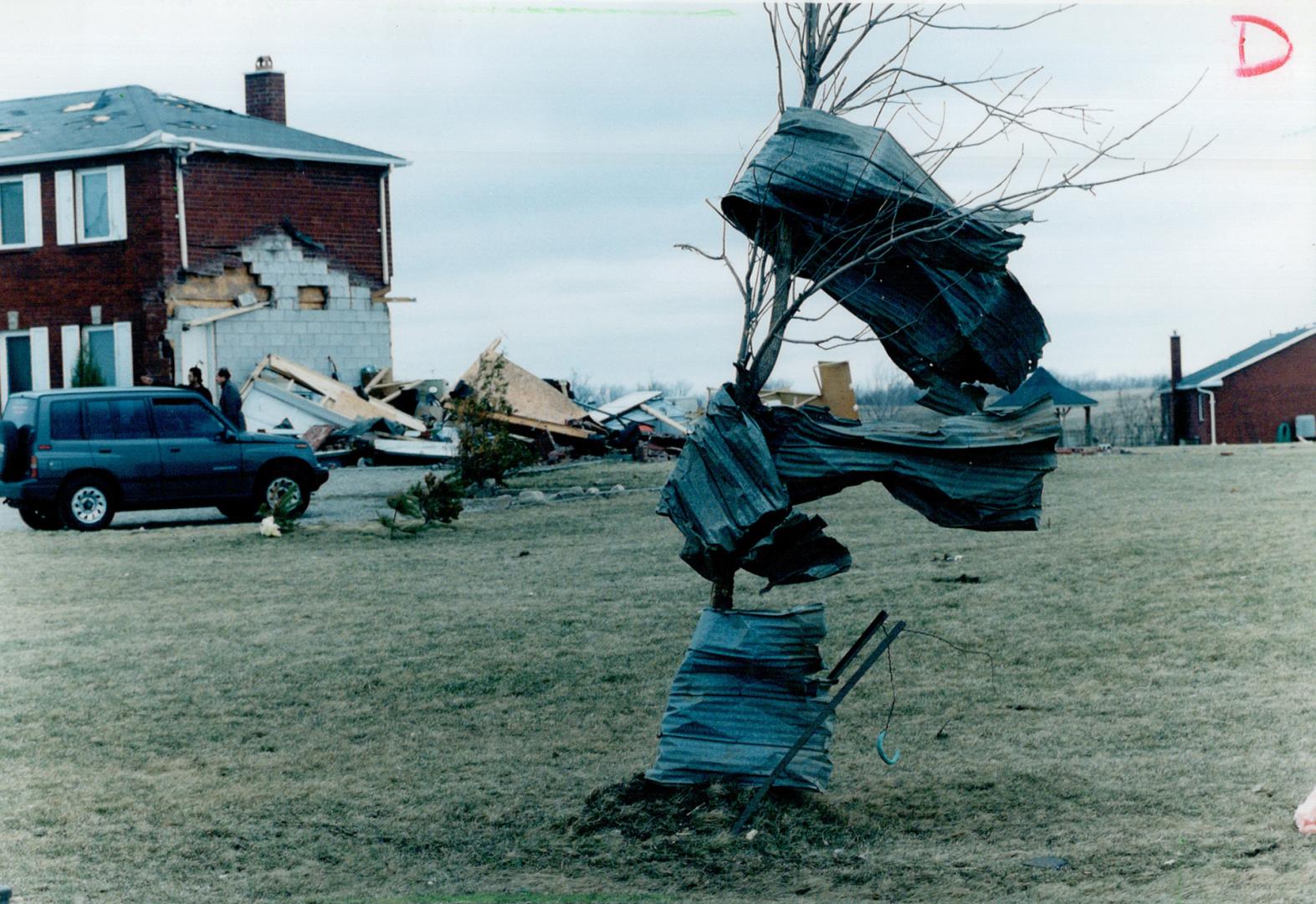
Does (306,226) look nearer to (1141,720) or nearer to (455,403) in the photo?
(455,403)

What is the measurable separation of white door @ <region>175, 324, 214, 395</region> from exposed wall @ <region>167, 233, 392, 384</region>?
5 centimetres

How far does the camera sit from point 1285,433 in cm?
5025

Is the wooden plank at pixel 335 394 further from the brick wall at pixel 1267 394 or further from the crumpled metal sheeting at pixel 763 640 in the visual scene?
the brick wall at pixel 1267 394

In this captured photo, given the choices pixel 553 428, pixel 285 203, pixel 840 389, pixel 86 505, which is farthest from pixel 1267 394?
pixel 86 505

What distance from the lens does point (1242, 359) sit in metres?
53.6

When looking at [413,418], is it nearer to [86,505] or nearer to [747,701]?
[86,505]

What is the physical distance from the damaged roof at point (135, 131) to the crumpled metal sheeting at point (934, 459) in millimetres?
24866

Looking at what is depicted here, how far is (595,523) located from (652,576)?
392 cm

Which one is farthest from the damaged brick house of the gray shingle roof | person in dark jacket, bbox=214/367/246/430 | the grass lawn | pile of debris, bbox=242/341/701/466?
the gray shingle roof

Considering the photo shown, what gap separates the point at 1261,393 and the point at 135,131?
40287mm

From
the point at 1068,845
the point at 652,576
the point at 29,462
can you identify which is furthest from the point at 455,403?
the point at 1068,845

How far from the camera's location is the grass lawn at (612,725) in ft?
17.2

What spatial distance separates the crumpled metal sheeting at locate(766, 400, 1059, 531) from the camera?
562cm

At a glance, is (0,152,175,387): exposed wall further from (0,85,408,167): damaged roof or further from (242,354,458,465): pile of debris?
(242,354,458,465): pile of debris
